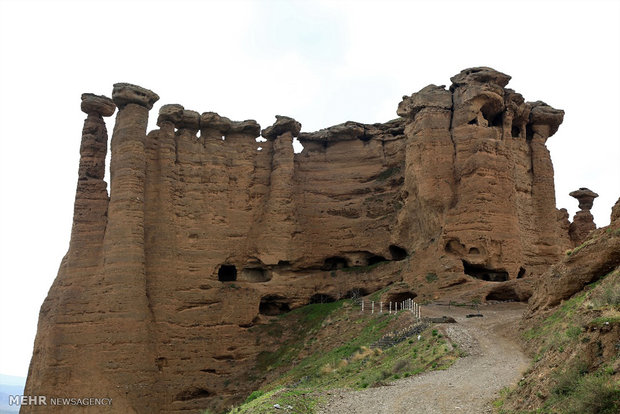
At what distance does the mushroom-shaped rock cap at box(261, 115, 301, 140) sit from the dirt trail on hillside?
2657 cm

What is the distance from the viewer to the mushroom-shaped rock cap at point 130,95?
4047cm

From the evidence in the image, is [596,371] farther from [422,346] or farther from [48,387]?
[48,387]

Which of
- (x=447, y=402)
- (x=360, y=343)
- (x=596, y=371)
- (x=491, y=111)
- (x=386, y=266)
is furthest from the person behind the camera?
(x=386, y=266)

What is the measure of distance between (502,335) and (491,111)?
22.1 m

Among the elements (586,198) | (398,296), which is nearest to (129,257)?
(398,296)

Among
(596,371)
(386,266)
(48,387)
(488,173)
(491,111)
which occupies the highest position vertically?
(491,111)

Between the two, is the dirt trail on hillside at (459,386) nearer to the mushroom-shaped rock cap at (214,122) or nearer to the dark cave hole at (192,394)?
the dark cave hole at (192,394)

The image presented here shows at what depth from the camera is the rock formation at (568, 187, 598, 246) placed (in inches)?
2016

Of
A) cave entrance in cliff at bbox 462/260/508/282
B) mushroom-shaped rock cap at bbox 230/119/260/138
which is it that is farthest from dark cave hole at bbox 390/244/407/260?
mushroom-shaped rock cap at bbox 230/119/260/138

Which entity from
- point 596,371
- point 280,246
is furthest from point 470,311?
point 596,371

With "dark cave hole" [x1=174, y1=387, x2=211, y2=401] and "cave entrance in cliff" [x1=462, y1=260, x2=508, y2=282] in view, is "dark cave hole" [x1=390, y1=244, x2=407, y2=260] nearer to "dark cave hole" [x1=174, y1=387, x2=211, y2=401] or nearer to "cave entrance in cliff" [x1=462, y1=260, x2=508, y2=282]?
"cave entrance in cliff" [x1=462, y1=260, x2=508, y2=282]

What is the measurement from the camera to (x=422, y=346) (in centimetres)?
2252

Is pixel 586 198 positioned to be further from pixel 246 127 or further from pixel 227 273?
pixel 227 273

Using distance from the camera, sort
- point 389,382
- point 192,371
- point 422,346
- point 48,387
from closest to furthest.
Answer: point 389,382 → point 422,346 → point 48,387 → point 192,371
